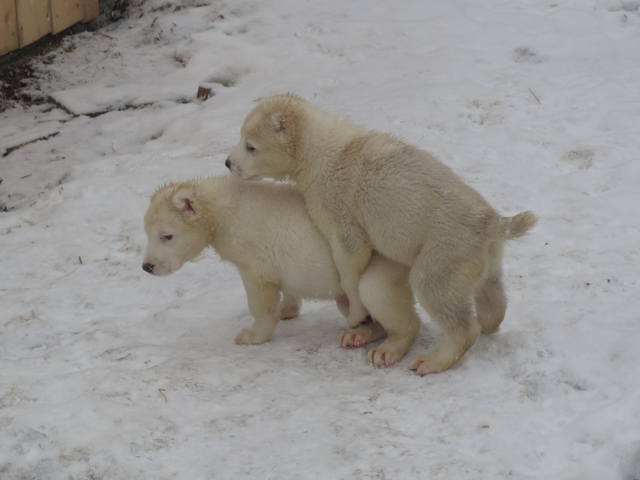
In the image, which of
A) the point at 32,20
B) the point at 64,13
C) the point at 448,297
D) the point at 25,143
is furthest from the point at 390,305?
the point at 64,13

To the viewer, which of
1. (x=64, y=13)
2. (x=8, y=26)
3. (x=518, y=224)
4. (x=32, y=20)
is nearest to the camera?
(x=518, y=224)

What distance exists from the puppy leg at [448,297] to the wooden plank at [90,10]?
24.9ft

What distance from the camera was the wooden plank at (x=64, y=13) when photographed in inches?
400

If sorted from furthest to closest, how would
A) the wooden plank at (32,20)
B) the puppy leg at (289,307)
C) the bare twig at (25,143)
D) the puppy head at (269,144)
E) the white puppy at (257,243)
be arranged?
1. the wooden plank at (32,20)
2. the bare twig at (25,143)
3. the puppy leg at (289,307)
4. the puppy head at (269,144)
5. the white puppy at (257,243)

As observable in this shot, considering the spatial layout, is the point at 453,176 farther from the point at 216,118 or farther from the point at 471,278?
the point at 216,118

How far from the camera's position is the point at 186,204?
4.97 meters

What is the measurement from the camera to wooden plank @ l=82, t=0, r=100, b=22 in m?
10.7

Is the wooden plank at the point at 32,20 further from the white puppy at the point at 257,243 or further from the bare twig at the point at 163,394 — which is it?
the bare twig at the point at 163,394

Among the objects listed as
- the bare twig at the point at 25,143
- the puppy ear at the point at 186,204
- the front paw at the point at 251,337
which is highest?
the puppy ear at the point at 186,204

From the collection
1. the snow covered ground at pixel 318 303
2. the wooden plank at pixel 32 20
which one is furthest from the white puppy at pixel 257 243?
the wooden plank at pixel 32 20

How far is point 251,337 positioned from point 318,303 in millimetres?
819

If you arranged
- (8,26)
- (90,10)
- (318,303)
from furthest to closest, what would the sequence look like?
(90,10)
(8,26)
(318,303)

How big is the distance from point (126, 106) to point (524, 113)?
404cm

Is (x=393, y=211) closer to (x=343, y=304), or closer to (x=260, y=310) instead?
(x=343, y=304)
